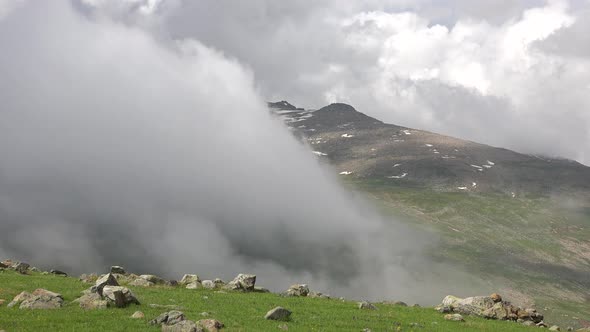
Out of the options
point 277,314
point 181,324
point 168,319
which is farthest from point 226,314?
point 181,324

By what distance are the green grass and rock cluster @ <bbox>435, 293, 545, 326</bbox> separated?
2.14 meters

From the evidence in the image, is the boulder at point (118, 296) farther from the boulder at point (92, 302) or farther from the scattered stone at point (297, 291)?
the scattered stone at point (297, 291)

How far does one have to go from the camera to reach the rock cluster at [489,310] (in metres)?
50.7

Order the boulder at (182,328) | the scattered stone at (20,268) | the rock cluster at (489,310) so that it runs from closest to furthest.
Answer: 1. the boulder at (182,328)
2. the rock cluster at (489,310)
3. the scattered stone at (20,268)

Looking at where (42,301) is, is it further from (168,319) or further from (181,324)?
(181,324)

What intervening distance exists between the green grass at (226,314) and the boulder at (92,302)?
58 centimetres

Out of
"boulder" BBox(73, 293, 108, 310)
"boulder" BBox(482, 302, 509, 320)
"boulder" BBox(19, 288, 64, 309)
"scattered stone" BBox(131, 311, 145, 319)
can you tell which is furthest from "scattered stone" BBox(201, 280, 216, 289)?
"boulder" BBox(482, 302, 509, 320)

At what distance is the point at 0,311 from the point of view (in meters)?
31.9

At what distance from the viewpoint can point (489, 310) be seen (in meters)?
50.7

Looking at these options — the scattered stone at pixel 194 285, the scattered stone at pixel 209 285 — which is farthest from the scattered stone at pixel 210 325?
the scattered stone at pixel 209 285

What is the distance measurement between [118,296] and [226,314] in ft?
28.5

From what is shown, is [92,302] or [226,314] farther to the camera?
[226,314]

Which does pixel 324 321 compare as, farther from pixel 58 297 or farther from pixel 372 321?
pixel 58 297

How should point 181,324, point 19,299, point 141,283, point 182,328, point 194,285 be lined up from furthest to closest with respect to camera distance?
point 194,285
point 141,283
point 19,299
point 181,324
point 182,328
